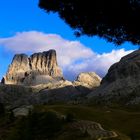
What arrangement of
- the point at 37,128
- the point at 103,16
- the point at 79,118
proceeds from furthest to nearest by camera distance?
the point at 79,118
the point at 37,128
the point at 103,16

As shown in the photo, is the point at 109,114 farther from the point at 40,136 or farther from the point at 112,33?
the point at 112,33

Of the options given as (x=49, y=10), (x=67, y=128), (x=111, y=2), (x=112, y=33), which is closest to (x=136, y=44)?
(x=112, y=33)

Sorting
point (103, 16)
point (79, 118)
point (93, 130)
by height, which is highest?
point (79, 118)

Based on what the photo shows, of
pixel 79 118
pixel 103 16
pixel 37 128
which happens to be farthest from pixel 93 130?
pixel 103 16

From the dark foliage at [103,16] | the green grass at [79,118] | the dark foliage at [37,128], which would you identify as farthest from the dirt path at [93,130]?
the dark foliage at [103,16]

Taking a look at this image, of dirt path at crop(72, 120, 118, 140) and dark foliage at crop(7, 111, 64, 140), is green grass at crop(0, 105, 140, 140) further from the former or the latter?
dirt path at crop(72, 120, 118, 140)

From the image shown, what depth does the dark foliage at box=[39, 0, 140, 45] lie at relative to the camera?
83.3 feet

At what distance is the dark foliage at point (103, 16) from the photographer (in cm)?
2539

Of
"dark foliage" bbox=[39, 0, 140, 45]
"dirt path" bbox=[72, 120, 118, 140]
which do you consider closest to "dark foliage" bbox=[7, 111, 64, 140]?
"dirt path" bbox=[72, 120, 118, 140]

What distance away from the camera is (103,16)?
26.2 meters

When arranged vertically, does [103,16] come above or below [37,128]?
below

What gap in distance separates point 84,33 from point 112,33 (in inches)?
65.5

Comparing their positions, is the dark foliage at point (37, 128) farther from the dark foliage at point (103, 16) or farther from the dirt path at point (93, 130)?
the dark foliage at point (103, 16)

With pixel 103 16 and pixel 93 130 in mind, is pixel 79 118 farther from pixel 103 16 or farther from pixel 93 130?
pixel 103 16
